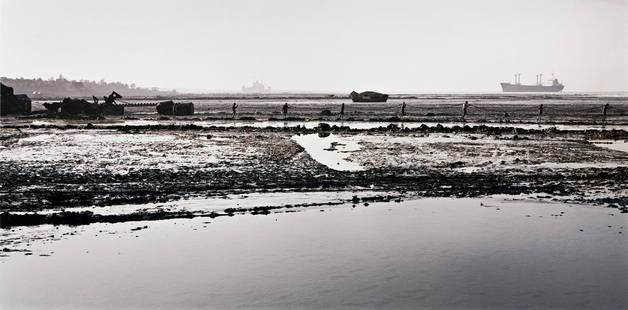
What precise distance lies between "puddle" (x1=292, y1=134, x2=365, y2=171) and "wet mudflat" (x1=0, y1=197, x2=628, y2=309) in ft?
20.2

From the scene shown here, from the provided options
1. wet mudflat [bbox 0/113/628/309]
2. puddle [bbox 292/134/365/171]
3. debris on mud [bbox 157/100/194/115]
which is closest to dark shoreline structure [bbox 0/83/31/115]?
debris on mud [bbox 157/100/194/115]

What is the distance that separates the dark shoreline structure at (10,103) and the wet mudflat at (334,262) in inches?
1742

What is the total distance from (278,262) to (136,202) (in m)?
4.66

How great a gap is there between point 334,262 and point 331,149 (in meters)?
13.5

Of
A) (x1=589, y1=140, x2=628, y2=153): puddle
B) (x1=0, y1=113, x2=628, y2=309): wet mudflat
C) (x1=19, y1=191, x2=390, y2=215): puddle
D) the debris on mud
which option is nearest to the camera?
(x1=0, y1=113, x2=628, y2=309): wet mudflat

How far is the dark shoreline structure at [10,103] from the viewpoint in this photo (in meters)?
46.8

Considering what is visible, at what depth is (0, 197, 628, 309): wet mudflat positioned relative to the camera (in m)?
5.51

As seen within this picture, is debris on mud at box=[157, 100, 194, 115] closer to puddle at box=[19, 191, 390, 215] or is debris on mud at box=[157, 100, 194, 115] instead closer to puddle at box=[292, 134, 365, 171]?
puddle at box=[292, 134, 365, 171]

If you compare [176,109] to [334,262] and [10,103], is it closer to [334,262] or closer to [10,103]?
[10,103]

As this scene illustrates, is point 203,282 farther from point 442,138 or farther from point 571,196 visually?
point 442,138

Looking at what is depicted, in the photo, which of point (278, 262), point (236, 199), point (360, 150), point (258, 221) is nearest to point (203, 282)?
point (278, 262)

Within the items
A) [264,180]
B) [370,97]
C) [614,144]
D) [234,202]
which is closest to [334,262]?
[234,202]

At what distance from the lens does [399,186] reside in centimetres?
1227

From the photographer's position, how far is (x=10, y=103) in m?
47.8
